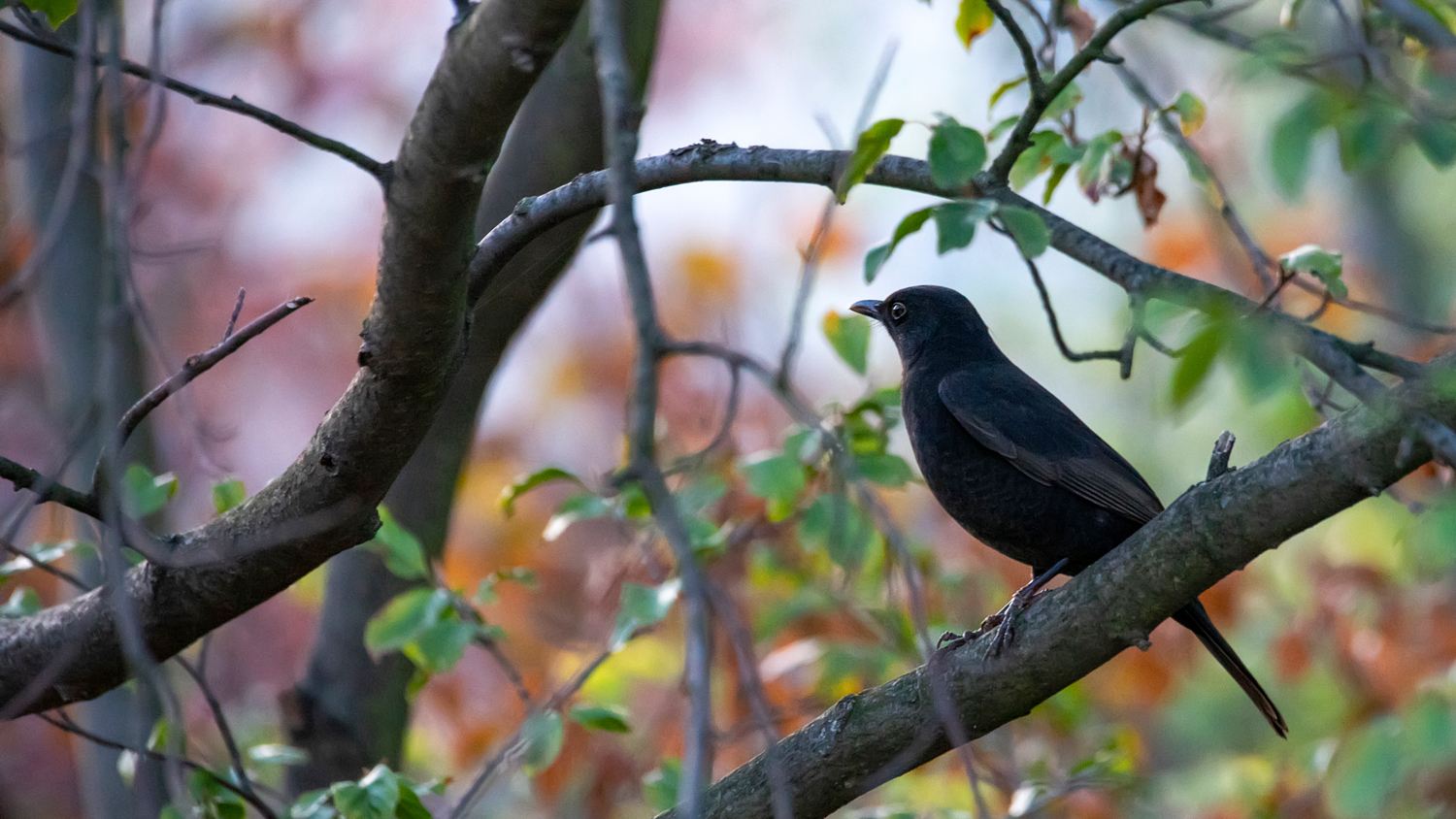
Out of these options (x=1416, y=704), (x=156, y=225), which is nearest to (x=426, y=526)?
(x=1416, y=704)

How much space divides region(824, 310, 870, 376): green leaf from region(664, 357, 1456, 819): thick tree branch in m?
1.12

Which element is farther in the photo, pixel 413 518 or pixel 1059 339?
pixel 413 518

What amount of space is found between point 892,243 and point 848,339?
1543 mm

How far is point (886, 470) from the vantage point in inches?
141

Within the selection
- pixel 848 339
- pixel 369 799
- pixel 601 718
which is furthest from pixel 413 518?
pixel 369 799

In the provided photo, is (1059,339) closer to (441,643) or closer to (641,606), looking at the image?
(641,606)

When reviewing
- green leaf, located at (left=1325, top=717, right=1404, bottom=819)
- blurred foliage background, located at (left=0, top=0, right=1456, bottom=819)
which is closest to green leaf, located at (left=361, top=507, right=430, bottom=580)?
blurred foliage background, located at (left=0, top=0, right=1456, bottom=819)

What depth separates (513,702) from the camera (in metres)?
6.99

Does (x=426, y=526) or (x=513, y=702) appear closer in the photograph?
(x=426, y=526)

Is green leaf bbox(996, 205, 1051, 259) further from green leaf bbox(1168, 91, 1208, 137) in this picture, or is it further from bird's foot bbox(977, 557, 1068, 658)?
green leaf bbox(1168, 91, 1208, 137)

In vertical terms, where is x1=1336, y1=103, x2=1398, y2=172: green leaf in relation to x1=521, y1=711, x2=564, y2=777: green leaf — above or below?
above

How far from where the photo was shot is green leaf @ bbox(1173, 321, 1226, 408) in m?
1.42

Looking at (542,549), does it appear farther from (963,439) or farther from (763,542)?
(963,439)

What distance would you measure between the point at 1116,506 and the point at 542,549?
4488mm
